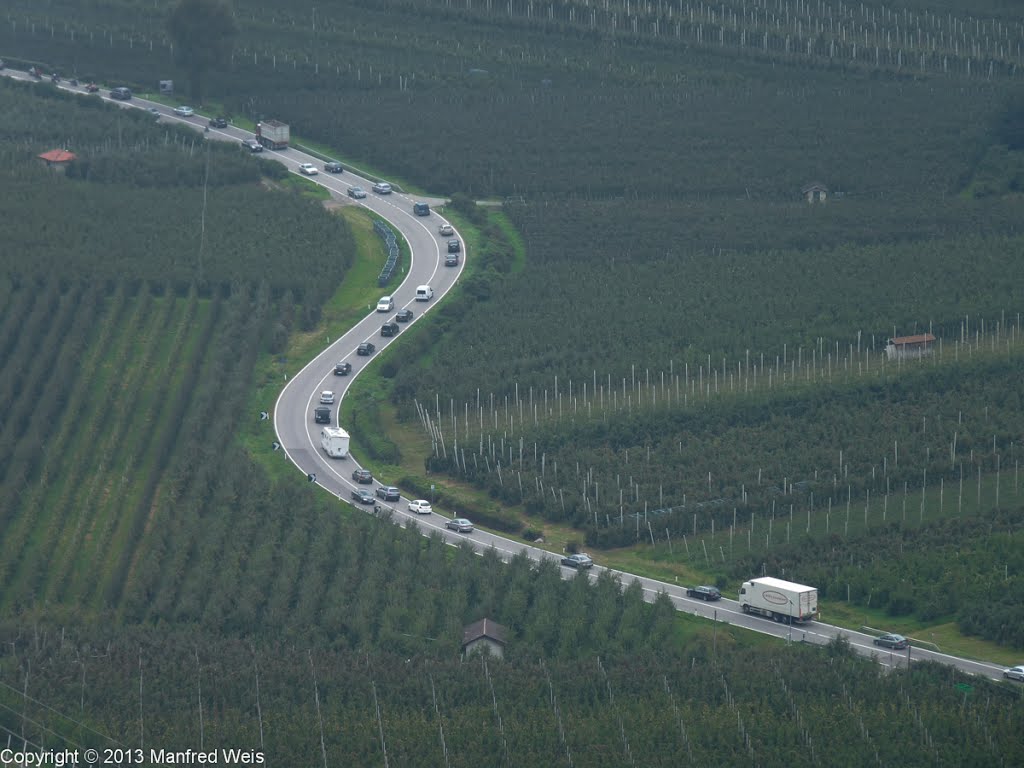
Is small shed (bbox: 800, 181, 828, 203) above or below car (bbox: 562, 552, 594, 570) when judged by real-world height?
above

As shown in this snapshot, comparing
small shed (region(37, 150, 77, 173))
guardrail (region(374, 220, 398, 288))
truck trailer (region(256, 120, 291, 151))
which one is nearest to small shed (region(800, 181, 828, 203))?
guardrail (region(374, 220, 398, 288))

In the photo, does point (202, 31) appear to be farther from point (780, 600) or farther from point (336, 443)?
point (780, 600)

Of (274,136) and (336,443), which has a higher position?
(274,136)

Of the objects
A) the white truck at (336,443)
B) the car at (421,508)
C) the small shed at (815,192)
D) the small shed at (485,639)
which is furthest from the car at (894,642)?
the small shed at (815,192)

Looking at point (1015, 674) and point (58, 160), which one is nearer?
point (1015, 674)

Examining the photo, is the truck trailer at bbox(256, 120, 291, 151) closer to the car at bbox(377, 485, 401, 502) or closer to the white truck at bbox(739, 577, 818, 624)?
the car at bbox(377, 485, 401, 502)

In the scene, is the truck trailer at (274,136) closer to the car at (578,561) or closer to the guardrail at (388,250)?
the guardrail at (388,250)

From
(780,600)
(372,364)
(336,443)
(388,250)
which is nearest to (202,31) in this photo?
(388,250)
